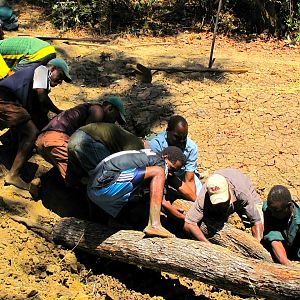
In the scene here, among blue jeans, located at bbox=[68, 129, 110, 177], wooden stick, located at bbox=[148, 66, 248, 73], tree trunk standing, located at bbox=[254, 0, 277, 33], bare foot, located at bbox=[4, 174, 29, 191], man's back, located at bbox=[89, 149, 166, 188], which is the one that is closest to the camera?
man's back, located at bbox=[89, 149, 166, 188]

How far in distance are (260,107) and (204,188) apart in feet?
10.8

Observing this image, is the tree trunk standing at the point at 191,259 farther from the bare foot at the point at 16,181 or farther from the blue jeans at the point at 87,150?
the bare foot at the point at 16,181

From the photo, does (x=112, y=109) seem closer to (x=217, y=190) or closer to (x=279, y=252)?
(x=217, y=190)

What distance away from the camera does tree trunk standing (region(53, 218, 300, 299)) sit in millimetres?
4426

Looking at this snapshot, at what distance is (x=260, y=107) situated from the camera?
26.7 ft

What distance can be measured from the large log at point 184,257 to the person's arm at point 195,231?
233 mm

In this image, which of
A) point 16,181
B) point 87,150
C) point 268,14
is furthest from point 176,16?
point 87,150

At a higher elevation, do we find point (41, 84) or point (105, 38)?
point (41, 84)

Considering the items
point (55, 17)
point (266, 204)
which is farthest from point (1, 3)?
point (266, 204)

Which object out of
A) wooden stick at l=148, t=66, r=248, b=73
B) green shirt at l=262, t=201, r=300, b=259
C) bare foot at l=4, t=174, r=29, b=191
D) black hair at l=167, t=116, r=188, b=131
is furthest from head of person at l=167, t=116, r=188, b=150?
wooden stick at l=148, t=66, r=248, b=73

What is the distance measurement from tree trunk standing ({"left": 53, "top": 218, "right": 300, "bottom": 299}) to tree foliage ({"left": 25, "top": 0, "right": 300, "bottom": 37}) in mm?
7997

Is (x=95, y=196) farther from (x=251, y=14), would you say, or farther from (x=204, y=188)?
(x=251, y=14)

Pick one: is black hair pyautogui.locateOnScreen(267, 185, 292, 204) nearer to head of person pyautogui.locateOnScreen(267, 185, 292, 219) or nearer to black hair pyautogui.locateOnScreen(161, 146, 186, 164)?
head of person pyautogui.locateOnScreen(267, 185, 292, 219)

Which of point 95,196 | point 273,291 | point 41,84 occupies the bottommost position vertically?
point 273,291
